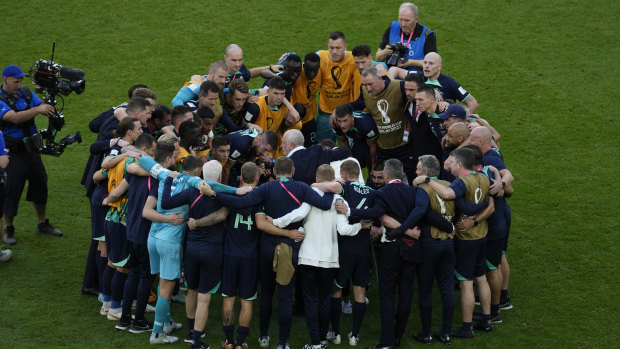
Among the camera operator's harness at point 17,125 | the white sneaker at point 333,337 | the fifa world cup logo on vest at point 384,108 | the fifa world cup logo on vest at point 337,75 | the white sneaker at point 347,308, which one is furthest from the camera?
the fifa world cup logo on vest at point 337,75

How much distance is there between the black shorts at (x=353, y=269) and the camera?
7527 mm

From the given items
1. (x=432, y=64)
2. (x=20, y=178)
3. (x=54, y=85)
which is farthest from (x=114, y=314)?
(x=432, y=64)

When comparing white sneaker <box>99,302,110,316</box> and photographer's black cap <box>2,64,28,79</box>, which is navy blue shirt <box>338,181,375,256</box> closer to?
white sneaker <box>99,302,110,316</box>

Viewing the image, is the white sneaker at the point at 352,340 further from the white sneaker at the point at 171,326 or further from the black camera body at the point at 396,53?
the black camera body at the point at 396,53

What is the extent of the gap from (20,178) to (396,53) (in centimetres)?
520

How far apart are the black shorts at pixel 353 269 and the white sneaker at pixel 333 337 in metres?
0.55

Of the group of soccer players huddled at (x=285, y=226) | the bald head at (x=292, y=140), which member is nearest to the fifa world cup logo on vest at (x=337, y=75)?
the group of soccer players huddled at (x=285, y=226)

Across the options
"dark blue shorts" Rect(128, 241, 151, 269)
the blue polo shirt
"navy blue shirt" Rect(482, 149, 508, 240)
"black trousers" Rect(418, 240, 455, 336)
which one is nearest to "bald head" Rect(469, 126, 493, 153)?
"navy blue shirt" Rect(482, 149, 508, 240)

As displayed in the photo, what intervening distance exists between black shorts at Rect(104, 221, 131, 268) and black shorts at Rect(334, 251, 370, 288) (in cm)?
217

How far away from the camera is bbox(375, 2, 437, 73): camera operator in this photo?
34.9 ft

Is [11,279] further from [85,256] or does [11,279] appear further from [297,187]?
[297,187]

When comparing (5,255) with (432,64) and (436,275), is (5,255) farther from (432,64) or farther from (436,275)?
(432,64)

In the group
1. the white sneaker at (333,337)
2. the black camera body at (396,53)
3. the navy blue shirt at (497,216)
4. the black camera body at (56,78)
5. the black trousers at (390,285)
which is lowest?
the white sneaker at (333,337)

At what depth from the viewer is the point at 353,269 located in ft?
24.8
